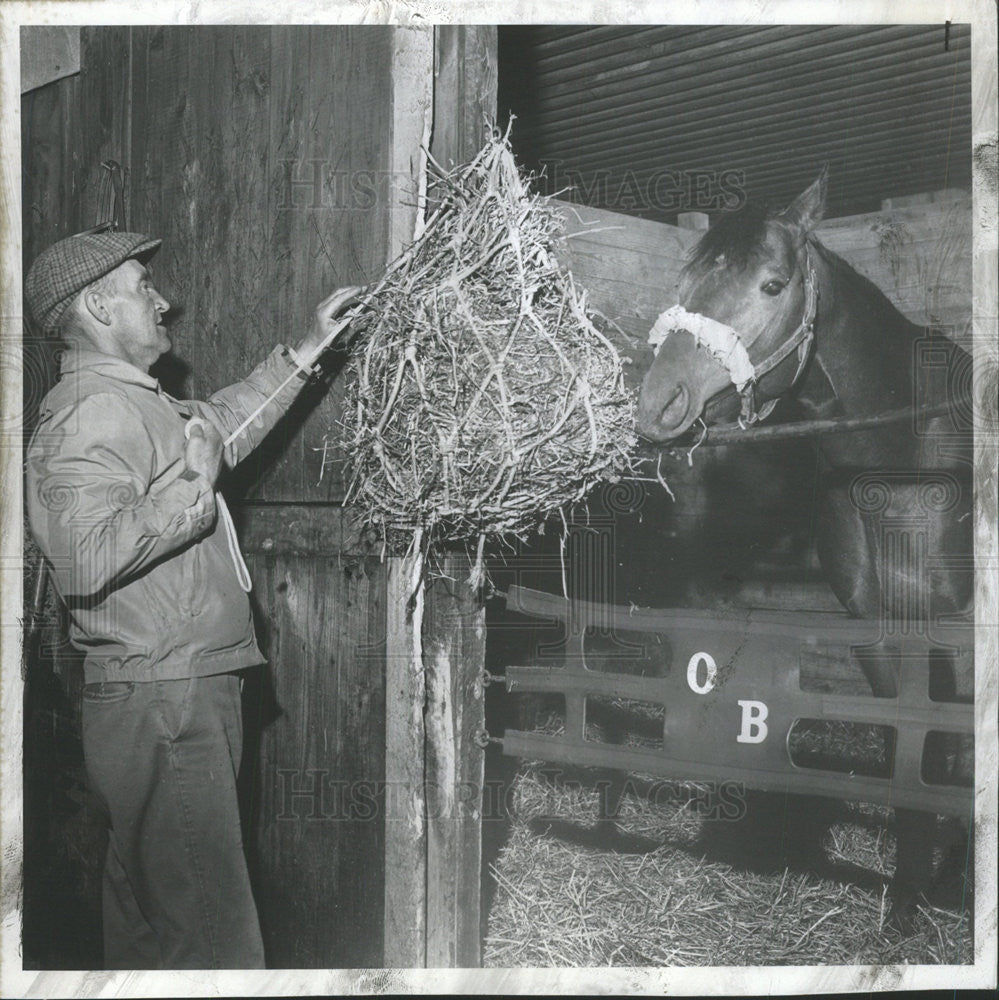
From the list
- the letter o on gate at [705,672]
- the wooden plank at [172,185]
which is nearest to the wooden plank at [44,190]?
the wooden plank at [172,185]

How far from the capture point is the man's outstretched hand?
2564 millimetres

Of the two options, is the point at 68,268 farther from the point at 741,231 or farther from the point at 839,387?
the point at 839,387

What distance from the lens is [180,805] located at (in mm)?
2477

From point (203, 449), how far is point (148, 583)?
40 centimetres

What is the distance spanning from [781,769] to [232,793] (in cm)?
168

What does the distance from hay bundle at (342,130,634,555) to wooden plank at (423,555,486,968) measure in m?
0.32

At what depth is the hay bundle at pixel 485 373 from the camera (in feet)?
7.70

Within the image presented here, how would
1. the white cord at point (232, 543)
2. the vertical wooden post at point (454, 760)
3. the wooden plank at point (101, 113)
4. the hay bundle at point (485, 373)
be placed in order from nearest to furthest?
1. the hay bundle at point (485, 373)
2. the white cord at point (232, 543)
3. the vertical wooden post at point (454, 760)
4. the wooden plank at point (101, 113)

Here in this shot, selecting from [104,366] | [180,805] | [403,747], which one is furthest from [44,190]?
[403,747]

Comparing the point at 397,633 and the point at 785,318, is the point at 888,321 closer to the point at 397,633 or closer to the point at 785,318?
the point at 785,318

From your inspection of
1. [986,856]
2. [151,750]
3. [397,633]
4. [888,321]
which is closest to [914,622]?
[986,856]

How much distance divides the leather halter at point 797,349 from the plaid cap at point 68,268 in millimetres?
2060

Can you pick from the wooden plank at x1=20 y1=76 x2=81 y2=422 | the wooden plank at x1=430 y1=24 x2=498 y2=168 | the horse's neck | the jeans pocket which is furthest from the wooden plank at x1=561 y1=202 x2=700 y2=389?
the jeans pocket

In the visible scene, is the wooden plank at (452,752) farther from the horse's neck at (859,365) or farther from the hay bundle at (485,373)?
the horse's neck at (859,365)
